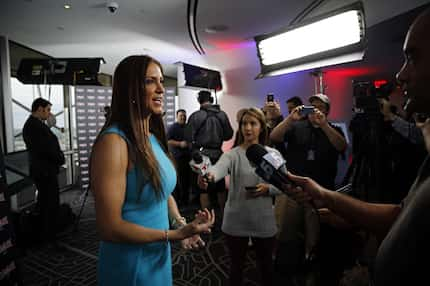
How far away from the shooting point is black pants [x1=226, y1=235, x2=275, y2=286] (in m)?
1.68

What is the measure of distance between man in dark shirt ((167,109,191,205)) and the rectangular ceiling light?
1.96 meters

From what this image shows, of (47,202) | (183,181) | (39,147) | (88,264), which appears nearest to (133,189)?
(88,264)

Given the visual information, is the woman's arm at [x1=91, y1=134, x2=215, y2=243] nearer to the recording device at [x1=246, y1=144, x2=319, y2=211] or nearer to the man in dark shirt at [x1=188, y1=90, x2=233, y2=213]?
the recording device at [x1=246, y1=144, x2=319, y2=211]

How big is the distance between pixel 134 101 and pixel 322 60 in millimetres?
1798

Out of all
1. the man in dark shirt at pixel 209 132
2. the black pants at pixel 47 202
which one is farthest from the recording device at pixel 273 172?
the black pants at pixel 47 202

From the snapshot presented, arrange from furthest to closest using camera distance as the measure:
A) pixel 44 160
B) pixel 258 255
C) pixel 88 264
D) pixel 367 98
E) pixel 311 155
Answer: pixel 44 160
pixel 88 264
pixel 311 155
pixel 258 255
pixel 367 98

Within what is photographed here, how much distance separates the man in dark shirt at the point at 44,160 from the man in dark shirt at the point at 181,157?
1614 mm

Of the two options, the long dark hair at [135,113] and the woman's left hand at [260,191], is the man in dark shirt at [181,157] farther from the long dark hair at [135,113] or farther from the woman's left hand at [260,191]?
the long dark hair at [135,113]

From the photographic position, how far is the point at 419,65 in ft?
2.16

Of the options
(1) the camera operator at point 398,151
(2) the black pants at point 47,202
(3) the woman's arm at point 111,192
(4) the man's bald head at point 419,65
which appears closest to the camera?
(4) the man's bald head at point 419,65

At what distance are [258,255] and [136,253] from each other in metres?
0.99

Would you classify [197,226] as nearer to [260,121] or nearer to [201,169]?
[201,169]

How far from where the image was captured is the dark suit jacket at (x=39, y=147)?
2945mm

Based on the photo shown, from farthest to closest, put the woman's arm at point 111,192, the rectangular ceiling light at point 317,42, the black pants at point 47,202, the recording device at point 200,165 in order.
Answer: the black pants at point 47,202
the rectangular ceiling light at point 317,42
the recording device at point 200,165
the woman's arm at point 111,192
